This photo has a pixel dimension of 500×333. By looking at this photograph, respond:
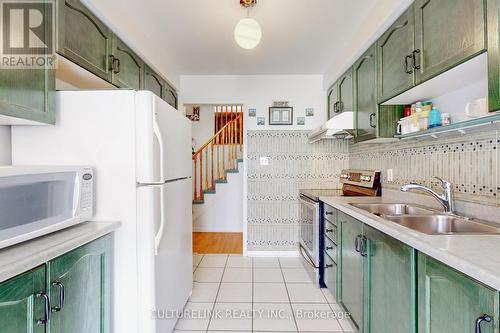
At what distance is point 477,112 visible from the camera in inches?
52.2

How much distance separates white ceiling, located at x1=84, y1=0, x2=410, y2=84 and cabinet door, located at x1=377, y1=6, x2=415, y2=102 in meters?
0.18

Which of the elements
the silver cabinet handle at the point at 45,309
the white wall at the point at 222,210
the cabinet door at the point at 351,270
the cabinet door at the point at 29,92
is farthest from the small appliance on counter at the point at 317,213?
the cabinet door at the point at 29,92

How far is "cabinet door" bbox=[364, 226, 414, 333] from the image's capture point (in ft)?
3.91

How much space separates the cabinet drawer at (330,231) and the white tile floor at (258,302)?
1.75ft

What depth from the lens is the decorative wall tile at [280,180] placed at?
3.62 meters

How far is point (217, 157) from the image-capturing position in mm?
5570

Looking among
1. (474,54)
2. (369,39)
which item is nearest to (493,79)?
(474,54)

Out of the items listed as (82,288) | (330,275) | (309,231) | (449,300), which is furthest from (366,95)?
(82,288)

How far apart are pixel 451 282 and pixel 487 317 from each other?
0.51 feet

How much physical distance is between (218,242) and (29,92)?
335 centimetres

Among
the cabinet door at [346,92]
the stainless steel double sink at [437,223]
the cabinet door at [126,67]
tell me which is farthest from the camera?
the cabinet door at [346,92]

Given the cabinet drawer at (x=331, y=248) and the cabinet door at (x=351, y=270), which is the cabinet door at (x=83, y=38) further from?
the cabinet drawer at (x=331, y=248)

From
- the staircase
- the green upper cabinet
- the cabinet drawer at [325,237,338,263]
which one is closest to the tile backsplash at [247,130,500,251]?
the cabinet drawer at [325,237,338,263]

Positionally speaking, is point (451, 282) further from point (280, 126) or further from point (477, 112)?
point (280, 126)
